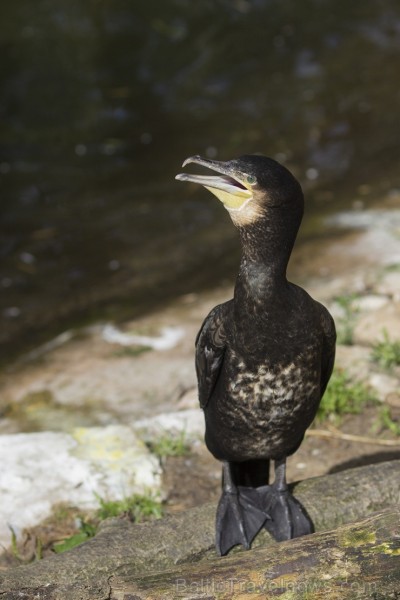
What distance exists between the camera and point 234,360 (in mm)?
3197

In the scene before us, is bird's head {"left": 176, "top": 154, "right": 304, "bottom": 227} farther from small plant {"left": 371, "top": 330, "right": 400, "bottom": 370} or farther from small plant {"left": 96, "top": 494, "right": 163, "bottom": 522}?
small plant {"left": 371, "top": 330, "right": 400, "bottom": 370}

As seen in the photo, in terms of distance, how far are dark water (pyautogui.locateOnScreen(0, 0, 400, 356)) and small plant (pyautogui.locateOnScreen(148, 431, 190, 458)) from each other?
2.23 m

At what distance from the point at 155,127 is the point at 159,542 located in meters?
7.86

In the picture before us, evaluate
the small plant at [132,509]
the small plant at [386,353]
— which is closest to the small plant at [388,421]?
the small plant at [386,353]

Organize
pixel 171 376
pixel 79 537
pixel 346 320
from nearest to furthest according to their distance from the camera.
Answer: pixel 79 537, pixel 171 376, pixel 346 320

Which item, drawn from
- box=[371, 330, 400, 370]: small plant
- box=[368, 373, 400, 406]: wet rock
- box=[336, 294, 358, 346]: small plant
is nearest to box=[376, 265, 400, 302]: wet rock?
box=[336, 294, 358, 346]: small plant

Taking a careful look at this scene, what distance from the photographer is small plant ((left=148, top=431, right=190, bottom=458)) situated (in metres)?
4.41

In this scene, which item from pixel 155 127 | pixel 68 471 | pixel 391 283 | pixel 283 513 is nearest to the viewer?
pixel 283 513

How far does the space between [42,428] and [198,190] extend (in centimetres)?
451

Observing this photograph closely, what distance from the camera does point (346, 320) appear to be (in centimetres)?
541

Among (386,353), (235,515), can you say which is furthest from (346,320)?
(235,515)

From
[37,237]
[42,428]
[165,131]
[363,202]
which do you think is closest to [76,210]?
[37,237]

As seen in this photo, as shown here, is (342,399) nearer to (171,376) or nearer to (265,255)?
(171,376)

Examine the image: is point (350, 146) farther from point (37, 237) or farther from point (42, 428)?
point (42, 428)
